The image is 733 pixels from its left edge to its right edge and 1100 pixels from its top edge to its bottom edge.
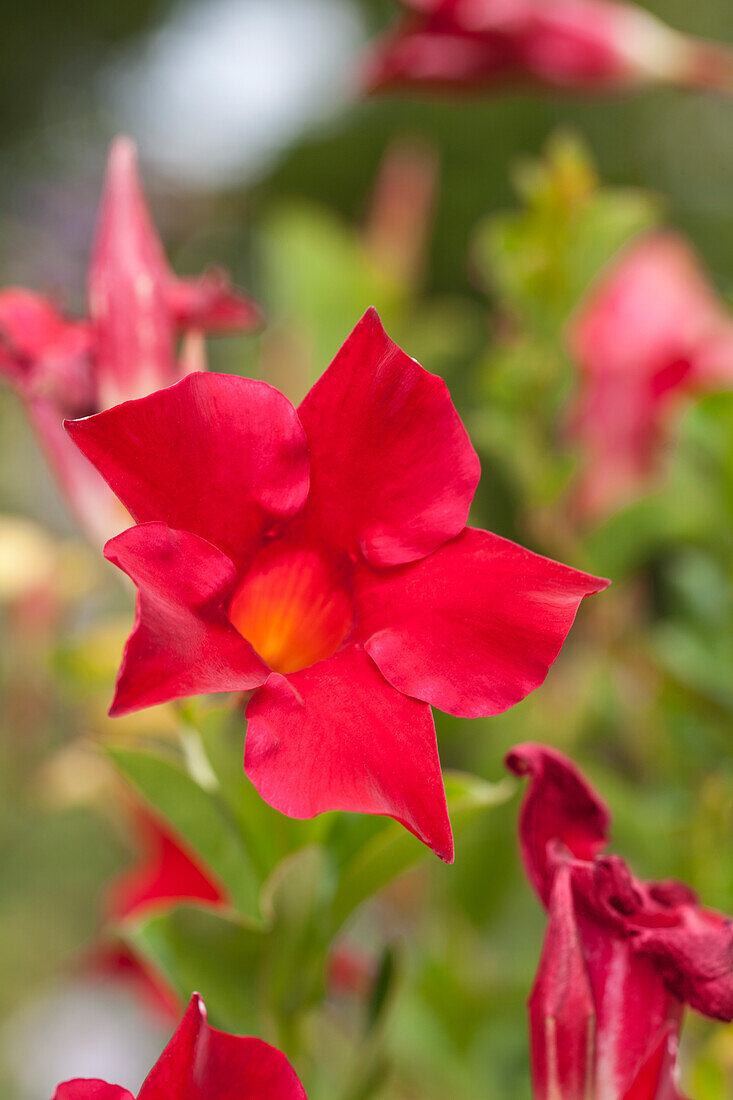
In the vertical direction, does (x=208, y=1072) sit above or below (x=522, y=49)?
below

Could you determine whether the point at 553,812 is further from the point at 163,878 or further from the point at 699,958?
the point at 163,878

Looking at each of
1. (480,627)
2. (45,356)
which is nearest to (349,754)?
(480,627)

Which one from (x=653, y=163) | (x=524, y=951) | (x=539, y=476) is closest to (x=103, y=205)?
(x=539, y=476)

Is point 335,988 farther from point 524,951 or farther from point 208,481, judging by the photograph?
point 208,481

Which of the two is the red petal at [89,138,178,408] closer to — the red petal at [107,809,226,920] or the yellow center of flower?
the yellow center of flower

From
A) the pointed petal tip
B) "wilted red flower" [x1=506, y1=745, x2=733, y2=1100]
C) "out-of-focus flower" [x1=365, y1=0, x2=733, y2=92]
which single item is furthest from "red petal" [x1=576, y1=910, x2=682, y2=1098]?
"out-of-focus flower" [x1=365, y1=0, x2=733, y2=92]

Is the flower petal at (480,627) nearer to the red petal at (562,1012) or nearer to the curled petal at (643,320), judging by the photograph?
the red petal at (562,1012)

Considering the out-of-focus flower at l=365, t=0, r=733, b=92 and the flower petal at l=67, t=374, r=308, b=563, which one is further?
the out-of-focus flower at l=365, t=0, r=733, b=92

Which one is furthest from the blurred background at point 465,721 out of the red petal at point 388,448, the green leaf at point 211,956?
the red petal at point 388,448
